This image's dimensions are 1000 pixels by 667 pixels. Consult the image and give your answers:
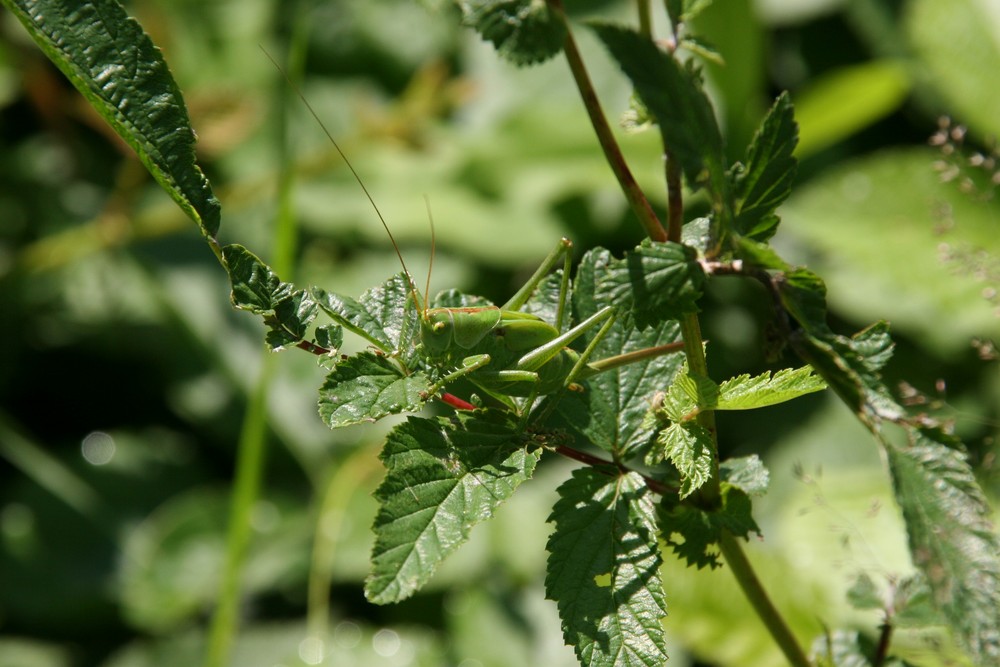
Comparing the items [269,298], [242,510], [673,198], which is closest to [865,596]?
[673,198]

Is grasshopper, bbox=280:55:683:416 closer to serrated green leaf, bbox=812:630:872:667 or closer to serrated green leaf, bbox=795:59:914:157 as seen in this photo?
serrated green leaf, bbox=812:630:872:667

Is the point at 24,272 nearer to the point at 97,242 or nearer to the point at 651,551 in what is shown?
the point at 97,242

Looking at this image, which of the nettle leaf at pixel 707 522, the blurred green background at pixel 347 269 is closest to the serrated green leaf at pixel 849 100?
the blurred green background at pixel 347 269

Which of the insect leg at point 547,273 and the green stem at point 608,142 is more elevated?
the green stem at point 608,142

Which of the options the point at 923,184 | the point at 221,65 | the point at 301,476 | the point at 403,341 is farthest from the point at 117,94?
the point at 221,65

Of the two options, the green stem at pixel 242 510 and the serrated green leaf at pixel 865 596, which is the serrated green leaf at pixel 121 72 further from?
the green stem at pixel 242 510

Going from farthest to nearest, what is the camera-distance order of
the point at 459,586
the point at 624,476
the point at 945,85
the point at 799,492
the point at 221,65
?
the point at 221,65
the point at 945,85
the point at 459,586
the point at 799,492
the point at 624,476

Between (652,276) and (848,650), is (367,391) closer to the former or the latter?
(652,276)
